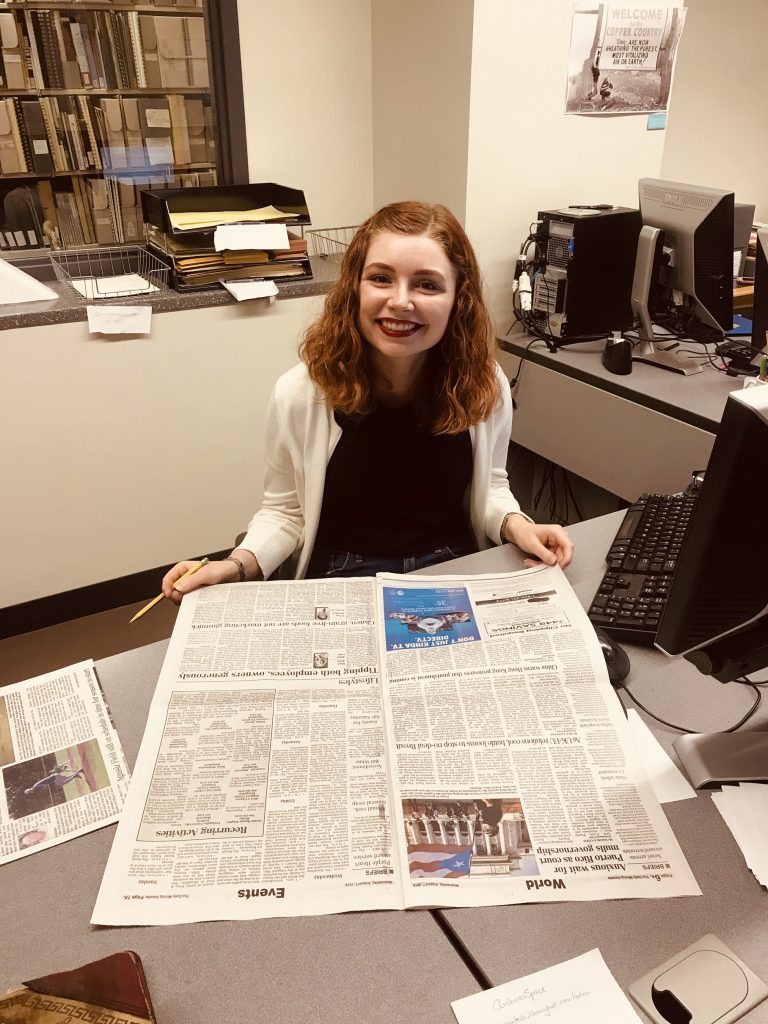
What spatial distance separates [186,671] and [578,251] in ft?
5.75

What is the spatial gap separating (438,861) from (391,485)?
2.57 feet

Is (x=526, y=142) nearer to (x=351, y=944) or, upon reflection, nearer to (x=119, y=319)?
(x=119, y=319)

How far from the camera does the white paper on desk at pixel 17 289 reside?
2.03m

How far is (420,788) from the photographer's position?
757 millimetres

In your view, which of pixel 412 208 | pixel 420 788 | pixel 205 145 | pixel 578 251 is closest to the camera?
pixel 420 788

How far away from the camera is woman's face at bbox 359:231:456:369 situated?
126 centimetres

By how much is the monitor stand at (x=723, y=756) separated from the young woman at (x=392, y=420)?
1.64ft

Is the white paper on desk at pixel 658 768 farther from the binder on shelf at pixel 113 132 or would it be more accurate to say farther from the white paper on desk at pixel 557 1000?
the binder on shelf at pixel 113 132

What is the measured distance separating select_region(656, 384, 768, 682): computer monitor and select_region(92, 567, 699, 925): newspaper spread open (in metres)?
0.16

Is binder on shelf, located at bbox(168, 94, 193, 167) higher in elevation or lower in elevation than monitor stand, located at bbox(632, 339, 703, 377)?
higher

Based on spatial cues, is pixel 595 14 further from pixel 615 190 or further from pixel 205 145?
pixel 205 145

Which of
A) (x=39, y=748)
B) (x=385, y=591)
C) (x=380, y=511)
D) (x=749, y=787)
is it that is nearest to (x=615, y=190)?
(x=380, y=511)

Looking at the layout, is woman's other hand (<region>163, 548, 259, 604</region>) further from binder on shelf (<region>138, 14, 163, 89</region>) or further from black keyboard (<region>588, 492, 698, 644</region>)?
binder on shelf (<region>138, 14, 163, 89</region>)

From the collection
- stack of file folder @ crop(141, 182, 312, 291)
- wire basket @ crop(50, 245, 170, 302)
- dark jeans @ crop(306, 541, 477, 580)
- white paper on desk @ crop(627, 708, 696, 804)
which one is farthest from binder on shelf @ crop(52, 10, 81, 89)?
white paper on desk @ crop(627, 708, 696, 804)
